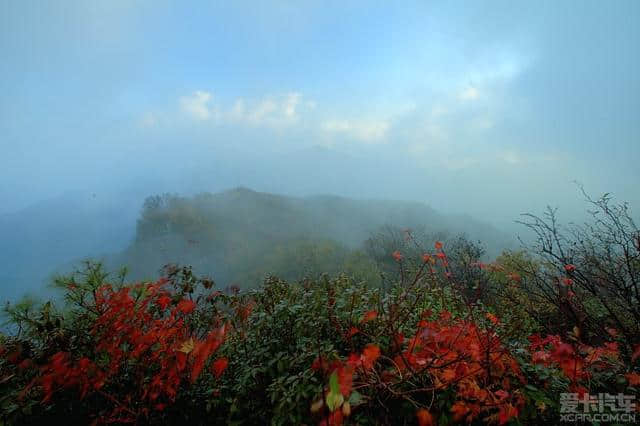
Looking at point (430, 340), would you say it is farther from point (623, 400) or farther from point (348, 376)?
point (623, 400)

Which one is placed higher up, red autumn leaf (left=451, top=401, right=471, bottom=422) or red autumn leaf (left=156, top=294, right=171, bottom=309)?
red autumn leaf (left=156, top=294, right=171, bottom=309)

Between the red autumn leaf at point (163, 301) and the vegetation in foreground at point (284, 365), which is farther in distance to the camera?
the red autumn leaf at point (163, 301)

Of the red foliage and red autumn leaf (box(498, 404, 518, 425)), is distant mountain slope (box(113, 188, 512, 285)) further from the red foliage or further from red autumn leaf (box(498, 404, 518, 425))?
red autumn leaf (box(498, 404, 518, 425))

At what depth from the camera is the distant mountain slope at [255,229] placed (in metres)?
38.7

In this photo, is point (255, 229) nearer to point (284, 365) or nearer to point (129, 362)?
point (129, 362)

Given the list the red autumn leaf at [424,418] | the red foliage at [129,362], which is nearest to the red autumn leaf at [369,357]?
the red autumn leaf at [424,418]

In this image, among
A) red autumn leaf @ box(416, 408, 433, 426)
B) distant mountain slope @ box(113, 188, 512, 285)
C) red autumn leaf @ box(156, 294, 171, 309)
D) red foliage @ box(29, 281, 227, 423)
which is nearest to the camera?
red autumn leaf @ box(416, 408, 433, 426)

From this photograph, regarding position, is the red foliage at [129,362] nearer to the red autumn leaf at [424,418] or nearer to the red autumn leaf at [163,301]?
the red autumn leaf at [163,301]

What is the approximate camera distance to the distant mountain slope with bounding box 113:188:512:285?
127 ft

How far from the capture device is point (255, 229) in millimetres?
51406

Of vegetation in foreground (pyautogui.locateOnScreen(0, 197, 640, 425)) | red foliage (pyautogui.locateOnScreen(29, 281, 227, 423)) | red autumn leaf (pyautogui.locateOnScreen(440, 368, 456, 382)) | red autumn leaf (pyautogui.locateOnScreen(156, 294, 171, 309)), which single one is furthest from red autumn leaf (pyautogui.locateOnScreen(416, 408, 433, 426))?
red autumn leaf (pyautogui.locateOnScreen(156, 294, 171, 309))

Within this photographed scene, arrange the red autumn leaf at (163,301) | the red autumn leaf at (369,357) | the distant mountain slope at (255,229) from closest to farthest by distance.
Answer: the red autumn leaf at (369,357), the red autumn leaf at (163,301), the distant mountain slope at (255,229)

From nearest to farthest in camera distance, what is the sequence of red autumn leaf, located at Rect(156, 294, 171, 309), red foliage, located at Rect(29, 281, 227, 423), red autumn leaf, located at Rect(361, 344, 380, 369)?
red autumn leaf, located at Rect(361, 344, 380, 369) < red foliage, located at Rect(29, 281, 227, 423) < red autumn leaf, located at Rect(156, 294, 171, 309)

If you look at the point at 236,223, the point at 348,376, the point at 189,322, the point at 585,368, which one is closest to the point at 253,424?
the point at 348,376
